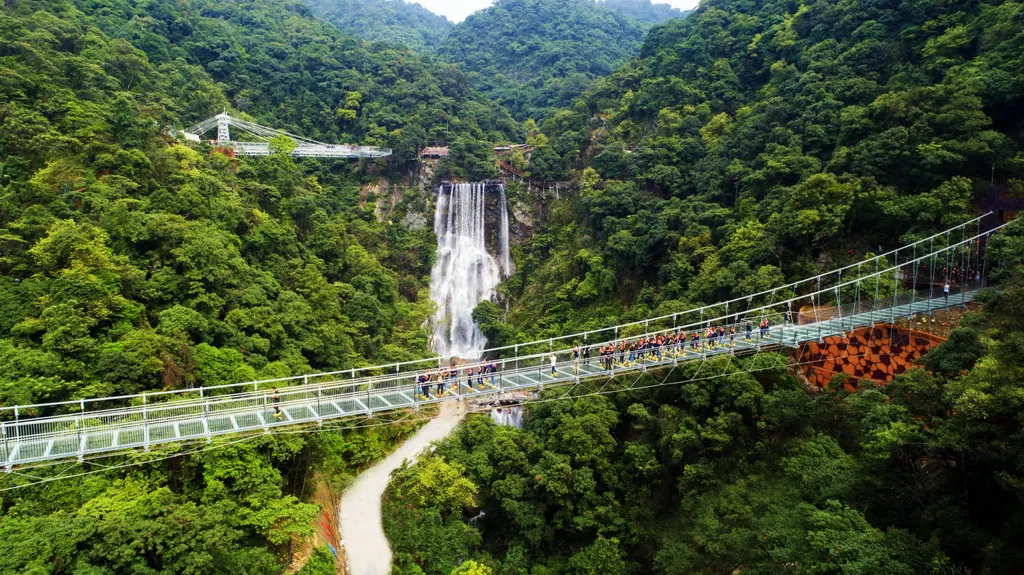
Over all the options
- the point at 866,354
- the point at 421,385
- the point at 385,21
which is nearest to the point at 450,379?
the point at 421,385

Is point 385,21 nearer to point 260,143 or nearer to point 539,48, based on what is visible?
point 539,48

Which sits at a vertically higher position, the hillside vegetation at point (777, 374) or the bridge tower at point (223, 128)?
the bridge tower at point (223, 128)

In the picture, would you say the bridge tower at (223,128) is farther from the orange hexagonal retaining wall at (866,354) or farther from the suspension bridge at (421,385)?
the orange hexagonal retaining wall at (866,354)

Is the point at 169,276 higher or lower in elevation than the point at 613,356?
higher

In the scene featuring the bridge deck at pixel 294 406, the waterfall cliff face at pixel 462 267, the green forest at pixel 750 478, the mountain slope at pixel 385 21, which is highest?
the mountain slope at pixel 385 21

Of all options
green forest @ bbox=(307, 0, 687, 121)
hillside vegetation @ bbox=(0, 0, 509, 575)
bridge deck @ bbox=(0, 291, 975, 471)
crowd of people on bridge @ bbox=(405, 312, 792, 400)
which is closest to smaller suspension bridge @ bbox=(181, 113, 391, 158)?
hillside vegetation @ bbox=(0, 0, 509, 575)

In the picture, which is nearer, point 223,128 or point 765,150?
point 765,150

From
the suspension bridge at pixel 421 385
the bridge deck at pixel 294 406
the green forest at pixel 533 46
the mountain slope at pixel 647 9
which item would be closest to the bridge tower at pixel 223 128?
the suspension bridge at pixel 421 385
